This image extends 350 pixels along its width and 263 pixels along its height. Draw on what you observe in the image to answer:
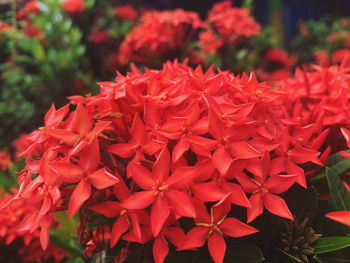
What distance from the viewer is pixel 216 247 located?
385 millimetres

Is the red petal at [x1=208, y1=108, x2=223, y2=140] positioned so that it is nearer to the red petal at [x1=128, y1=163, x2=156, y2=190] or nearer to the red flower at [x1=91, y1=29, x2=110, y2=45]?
the red petal at [x1=128, y1=163, x2=156, y2=190]

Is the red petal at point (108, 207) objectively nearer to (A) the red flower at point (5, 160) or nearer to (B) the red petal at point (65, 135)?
(B) the red petal at point (65, 135)

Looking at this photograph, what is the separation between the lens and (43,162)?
40 centimetres

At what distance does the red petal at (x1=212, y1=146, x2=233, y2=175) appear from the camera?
38cm

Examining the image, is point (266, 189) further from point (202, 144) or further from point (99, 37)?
point (99, 37)

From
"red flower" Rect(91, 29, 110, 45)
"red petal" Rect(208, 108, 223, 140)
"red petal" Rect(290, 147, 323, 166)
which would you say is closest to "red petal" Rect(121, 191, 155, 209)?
"red petal" Rect(208, 108, 223, 140)

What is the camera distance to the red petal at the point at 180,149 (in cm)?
40

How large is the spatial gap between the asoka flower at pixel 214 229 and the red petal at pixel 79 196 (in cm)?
13

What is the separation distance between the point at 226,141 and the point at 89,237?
27cm

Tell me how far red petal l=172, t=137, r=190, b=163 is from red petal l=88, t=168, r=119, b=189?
76 millimetres

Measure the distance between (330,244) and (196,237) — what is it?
18 centimetres

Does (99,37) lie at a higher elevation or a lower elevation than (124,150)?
lower

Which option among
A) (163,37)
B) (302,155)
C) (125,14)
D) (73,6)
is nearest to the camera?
(302,155)

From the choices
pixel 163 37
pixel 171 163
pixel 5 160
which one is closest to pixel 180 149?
pixel 171 163
